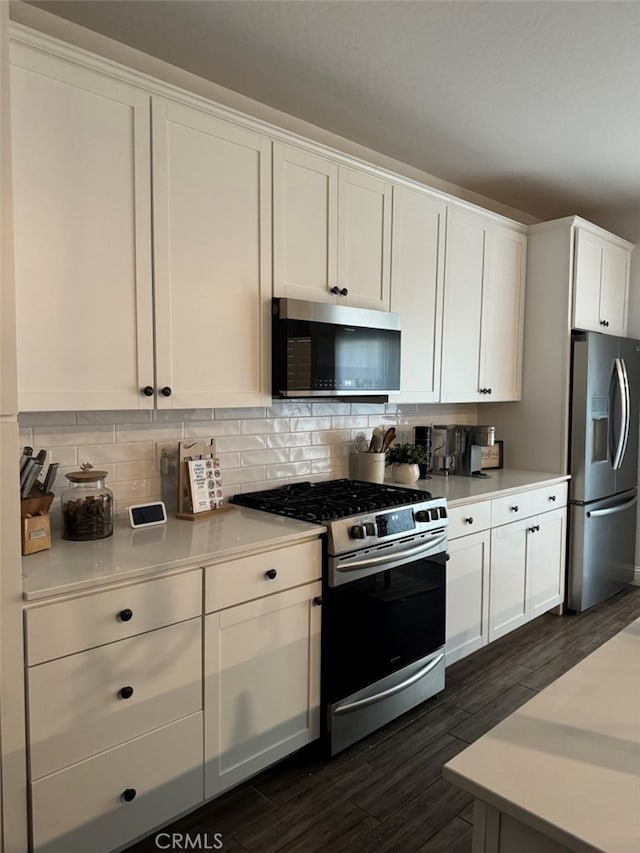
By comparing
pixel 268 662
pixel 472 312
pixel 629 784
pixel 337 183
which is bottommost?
pixel 268 662

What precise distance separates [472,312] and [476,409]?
0.91 metres

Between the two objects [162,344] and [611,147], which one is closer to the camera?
[162,344]

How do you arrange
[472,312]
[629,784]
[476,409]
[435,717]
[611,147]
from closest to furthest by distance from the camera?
[629,784] < [435,717] < [611,147] < [472,312] < [476,409]

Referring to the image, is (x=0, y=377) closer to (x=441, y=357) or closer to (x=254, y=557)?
(x=254, y=557)

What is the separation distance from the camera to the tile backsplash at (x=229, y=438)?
223cm

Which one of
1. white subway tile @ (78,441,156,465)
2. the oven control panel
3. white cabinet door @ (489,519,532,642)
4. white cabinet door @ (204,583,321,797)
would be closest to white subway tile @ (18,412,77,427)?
white subway tile @ (78,441,156,465)

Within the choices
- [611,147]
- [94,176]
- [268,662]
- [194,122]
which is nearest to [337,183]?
[194,122]

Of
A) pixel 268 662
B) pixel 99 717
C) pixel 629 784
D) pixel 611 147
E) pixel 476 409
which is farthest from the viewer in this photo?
pixel 476 409

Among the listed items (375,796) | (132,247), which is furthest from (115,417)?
(375,796)

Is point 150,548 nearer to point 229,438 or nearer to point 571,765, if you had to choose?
point 229,438

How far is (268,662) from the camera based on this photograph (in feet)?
6.91

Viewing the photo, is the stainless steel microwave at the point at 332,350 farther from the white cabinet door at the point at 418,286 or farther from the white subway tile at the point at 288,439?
the white subway tile at the point at 288,439

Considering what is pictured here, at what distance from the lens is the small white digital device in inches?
86.9

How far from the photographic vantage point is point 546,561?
12.0 feet
